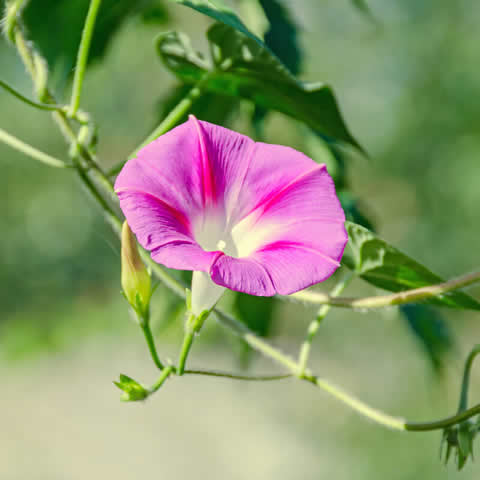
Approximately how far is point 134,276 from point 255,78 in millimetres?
262

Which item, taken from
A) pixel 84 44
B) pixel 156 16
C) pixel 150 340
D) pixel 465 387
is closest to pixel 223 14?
pixel 84 44

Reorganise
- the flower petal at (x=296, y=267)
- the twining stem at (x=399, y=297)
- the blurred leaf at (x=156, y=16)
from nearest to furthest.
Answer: the flower petal at (x=296, y=267) → the twining stem at (x=399, y=297) → the blurred leaf at (x=156, y=16)

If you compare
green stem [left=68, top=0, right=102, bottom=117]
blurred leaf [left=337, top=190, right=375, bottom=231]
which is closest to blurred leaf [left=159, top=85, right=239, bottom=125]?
blurred leaf [left=337, top=190, right=375, bottom=231]

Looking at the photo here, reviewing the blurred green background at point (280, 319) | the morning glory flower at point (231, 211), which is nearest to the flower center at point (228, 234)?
the morning glory flower at point (231, 211)

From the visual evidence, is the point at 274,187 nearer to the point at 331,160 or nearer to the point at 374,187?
the point at 331,160

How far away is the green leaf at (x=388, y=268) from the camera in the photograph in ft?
1.76

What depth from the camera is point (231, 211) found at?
44 cm

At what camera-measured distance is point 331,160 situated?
835 millimetres

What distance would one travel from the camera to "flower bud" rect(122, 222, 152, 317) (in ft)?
1.38

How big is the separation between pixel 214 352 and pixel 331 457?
174 cm

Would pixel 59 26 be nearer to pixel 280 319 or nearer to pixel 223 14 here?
pixel 223 14

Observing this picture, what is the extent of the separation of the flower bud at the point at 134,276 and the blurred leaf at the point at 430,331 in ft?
1.33

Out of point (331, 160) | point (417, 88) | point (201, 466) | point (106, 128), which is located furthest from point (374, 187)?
point (331, 160)

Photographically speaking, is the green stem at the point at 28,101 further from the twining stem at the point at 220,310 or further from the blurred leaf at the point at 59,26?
the blurred leaf at the point at 59,26
